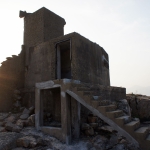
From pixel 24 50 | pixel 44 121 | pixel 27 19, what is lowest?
pixel 44 121

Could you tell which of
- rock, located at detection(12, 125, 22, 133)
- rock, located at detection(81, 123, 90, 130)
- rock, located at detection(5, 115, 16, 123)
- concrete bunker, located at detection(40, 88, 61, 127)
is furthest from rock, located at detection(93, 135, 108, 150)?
rock, located at detection(5, 115, 16, 123)

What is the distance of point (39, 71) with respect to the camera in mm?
9164

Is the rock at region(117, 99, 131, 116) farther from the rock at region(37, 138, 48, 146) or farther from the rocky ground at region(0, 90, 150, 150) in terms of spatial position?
the rock at region(37, 138, 48, 146)

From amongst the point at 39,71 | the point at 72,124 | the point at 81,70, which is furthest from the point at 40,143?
the point at 39,71

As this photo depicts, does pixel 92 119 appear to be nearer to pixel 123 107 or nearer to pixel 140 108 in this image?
pixel 123 107

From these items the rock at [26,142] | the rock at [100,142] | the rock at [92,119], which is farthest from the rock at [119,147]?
the rock at [26,142]

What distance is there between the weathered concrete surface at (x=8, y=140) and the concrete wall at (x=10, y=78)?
3.72 m

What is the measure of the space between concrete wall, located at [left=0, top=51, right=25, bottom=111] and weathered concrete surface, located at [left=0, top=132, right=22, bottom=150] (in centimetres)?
372

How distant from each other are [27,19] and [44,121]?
24.9 feet

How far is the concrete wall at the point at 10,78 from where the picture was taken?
9680 mm

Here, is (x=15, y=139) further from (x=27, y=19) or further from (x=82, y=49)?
(x=27, y=19)

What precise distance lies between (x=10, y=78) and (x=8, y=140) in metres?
5.20

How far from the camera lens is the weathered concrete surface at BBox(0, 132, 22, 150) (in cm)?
536

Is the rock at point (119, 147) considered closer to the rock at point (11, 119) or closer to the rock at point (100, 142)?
the rock at point (100, 142)
